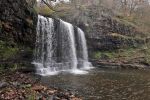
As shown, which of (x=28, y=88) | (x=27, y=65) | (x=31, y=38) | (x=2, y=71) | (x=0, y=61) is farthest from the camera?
(x=31, y=38)

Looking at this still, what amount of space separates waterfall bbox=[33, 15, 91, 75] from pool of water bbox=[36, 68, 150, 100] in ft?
12.8

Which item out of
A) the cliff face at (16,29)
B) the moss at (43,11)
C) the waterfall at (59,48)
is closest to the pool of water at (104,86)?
the cliff face at (16,29)

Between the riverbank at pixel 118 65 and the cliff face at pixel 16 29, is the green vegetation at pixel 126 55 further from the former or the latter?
the cliff face at pixel 16 29

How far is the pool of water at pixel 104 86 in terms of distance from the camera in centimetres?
1602

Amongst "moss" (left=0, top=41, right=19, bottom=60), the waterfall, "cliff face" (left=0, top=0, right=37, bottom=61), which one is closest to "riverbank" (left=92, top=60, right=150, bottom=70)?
the waterfall

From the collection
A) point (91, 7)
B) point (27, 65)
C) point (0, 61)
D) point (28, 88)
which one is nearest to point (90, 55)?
point (91, 7)

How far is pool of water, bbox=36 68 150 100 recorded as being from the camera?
1602cm

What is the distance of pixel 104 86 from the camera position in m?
18.8

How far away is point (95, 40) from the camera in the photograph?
33844 millimetres

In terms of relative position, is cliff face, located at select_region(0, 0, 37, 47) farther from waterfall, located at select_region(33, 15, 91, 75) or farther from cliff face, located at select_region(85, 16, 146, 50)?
cliff face, located at select_region(85, 16, 146, 50)

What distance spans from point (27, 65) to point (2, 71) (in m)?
3.59

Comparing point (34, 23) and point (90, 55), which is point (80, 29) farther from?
point (34, 23)

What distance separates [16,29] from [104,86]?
9.14 meters

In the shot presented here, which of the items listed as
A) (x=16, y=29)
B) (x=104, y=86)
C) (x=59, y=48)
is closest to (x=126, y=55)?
(x=59, y=48)
